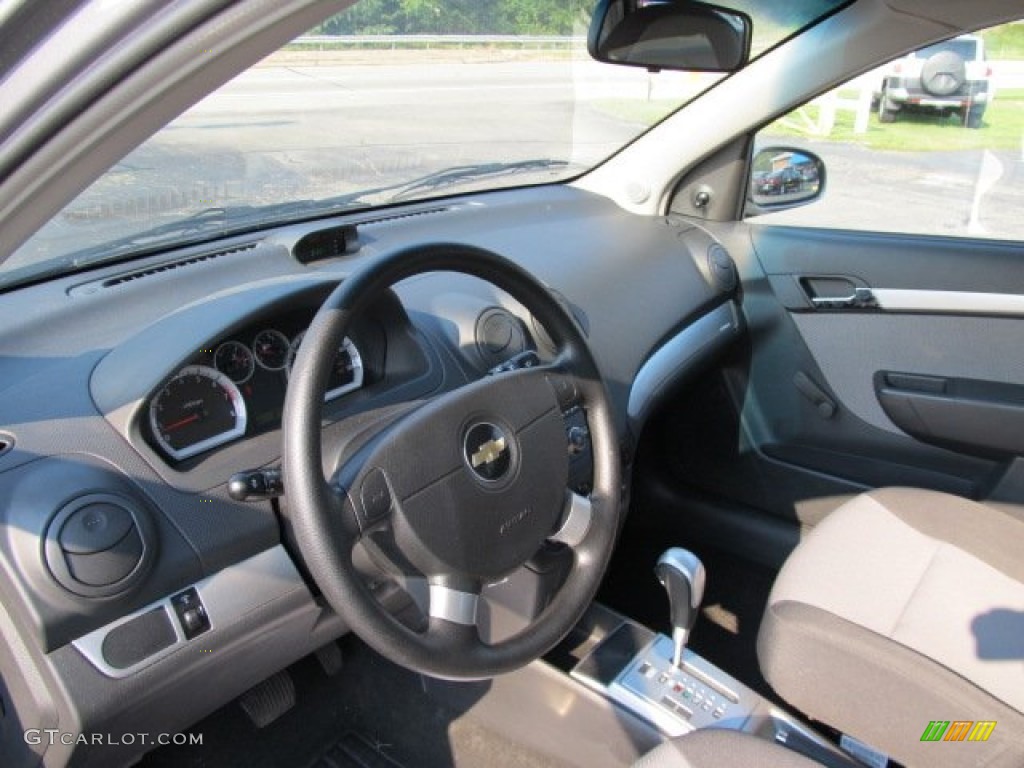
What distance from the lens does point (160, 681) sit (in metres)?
1.51

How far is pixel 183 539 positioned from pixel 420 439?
0.43 metres

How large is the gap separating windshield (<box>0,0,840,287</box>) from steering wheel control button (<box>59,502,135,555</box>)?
52 centimetres

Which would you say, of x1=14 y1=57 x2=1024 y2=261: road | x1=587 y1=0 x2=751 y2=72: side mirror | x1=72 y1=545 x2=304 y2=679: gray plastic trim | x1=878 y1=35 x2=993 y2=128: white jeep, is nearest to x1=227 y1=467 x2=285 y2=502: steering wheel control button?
x1=72 y1=545 x2=304 y2=679: gray plastic trim

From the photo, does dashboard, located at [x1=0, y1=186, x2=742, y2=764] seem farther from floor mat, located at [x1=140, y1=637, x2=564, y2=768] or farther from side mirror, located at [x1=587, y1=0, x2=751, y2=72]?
side mirror, located at [x1=587, y1=0, x2=751, y2=72]

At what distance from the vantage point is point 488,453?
4.92ft


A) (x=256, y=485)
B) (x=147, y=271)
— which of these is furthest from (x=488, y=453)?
(x=147, y=271)

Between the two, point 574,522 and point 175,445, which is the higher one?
point 175,445

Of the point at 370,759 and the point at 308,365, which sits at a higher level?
the point at 308,365

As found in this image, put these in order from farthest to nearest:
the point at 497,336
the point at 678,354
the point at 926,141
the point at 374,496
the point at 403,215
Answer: the point at 926,141
the point at 678,354
the point at 403,215
the point at 497,336
the point at 374,496

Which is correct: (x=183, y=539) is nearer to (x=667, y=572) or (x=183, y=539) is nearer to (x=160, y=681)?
(x=160, y=681)

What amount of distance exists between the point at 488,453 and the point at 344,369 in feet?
1.41

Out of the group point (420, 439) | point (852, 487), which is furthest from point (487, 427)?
point (852, 487)

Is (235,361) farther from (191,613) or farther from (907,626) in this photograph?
(907,626)

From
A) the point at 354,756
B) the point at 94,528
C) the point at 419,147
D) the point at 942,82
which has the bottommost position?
the point at 354,756
